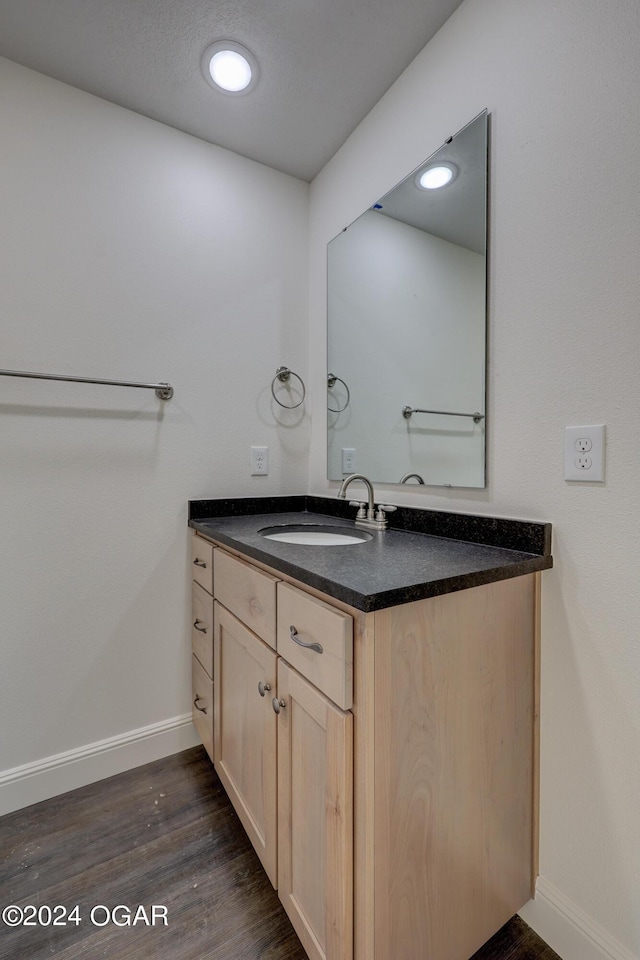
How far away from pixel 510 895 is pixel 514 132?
178 centimetres

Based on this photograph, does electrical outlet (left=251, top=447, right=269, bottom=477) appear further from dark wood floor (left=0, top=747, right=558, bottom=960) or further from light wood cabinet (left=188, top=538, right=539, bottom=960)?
dark wood floor (left=0, top=747, right=558, bottom=960)

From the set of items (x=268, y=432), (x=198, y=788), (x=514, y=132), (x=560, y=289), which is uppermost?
Answer: (x=514, y=132)

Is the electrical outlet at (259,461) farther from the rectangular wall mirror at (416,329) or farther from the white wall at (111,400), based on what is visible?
the rectangular wall mirror at (416,329)

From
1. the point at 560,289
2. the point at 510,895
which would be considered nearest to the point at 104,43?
the point at 560,289

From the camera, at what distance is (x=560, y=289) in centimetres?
95

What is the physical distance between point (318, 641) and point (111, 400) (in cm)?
115

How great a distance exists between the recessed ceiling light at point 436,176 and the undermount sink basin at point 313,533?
42.3 inches

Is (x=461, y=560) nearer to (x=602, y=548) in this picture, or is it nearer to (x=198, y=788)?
(x=602, y=548)

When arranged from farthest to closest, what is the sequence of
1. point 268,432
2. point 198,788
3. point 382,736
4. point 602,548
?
point 268,432
point 198,788
point 602,548
point 382,736

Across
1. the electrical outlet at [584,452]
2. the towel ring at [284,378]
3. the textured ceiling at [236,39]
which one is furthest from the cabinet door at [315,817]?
the textured ceiling at [236,39]

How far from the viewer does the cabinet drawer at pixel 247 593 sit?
3.27ft

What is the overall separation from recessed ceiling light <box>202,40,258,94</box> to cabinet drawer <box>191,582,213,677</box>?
66.4 inches

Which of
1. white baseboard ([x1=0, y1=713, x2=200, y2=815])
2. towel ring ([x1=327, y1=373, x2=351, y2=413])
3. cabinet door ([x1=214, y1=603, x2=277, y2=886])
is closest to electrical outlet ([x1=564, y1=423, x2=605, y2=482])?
cabinet door ([x1=214, y1=603, x2=277, y2=886])


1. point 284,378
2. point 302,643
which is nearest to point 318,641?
point 302,643
